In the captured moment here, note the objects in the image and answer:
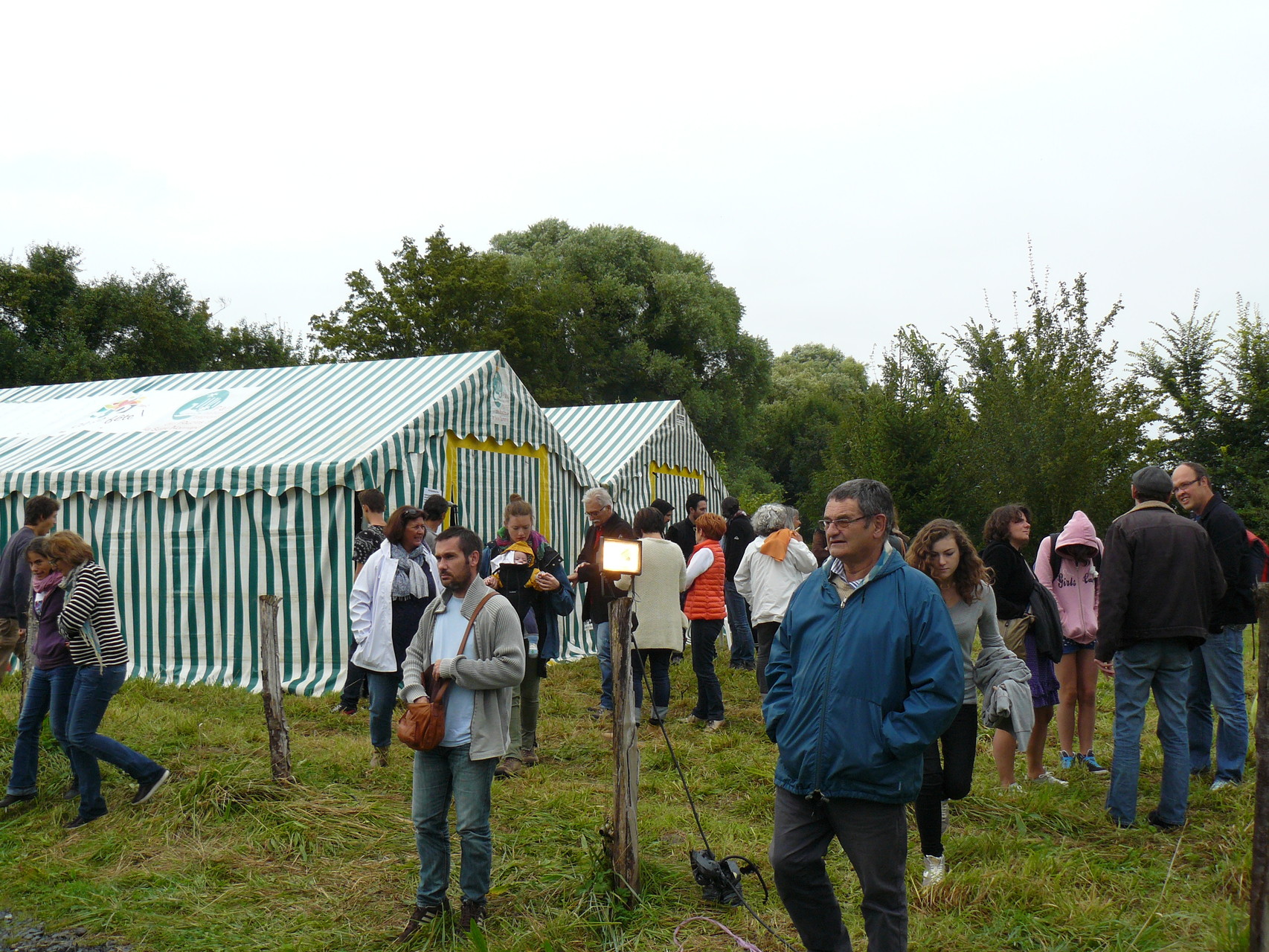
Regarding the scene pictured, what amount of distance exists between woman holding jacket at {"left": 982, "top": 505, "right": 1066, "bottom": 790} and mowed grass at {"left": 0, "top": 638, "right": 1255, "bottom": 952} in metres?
0.26

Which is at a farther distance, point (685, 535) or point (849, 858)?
point (685, 535)

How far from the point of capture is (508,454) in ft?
37.9

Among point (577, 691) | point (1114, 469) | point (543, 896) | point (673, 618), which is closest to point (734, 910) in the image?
point (543, 896)

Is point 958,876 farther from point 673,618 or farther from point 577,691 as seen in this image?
point 577,691

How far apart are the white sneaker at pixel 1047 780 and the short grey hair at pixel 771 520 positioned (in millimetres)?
2380

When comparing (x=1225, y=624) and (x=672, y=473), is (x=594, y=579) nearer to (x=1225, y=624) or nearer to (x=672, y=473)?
(x=1225, y=624)

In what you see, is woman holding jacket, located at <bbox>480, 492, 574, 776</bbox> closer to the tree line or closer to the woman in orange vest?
the woman in orange vest

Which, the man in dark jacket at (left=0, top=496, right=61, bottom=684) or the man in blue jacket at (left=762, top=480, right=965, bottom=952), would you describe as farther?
the man in dark jacket at (left=0, top=496, right=61, bottom=684)

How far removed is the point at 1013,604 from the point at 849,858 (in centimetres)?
315

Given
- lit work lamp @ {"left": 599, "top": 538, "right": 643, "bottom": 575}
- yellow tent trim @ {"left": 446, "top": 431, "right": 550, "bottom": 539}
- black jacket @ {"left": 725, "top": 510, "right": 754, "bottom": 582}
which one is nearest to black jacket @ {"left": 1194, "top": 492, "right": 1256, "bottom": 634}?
lit work lamp @ {"left": 599, "top": 538, "right": 643, "bottom": 575}

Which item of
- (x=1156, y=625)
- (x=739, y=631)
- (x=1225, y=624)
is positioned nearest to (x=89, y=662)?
(x=1156, y=625)

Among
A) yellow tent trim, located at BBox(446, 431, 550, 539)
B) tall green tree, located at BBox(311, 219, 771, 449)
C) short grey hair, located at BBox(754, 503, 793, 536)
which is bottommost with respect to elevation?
short grey hair, located at BBox(754, 503, 793, 536)

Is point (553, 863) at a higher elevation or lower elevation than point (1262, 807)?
lower

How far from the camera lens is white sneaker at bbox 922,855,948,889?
4.28m
